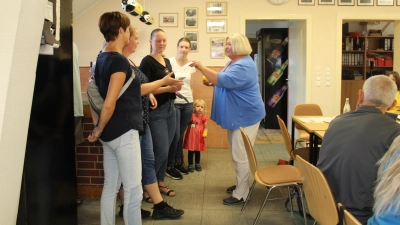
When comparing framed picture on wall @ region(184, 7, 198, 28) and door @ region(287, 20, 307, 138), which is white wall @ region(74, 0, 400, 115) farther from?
door @ region(287, 20, 307, 138)

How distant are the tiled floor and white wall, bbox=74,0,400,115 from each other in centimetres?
172

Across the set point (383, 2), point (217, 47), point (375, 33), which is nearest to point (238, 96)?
point (217, 47)

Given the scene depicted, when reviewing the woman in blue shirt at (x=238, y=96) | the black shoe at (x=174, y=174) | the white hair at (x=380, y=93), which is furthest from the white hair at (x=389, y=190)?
the black shoe at (x=174, y=174)

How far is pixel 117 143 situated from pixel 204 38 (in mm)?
3775

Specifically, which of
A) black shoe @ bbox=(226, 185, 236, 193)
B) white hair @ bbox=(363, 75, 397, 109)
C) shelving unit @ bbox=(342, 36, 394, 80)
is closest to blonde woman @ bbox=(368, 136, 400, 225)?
white hair @ bbox=(363, 75, 397, 109)

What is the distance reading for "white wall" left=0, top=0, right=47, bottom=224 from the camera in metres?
1.16

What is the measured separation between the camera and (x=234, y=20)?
18.5 feet

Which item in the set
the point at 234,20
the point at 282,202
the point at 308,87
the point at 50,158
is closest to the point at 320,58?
the point at 308,87

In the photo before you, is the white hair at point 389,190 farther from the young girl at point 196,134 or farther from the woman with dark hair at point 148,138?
the young girl at point 196,134

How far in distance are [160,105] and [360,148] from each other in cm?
172

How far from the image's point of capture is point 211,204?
132 inches

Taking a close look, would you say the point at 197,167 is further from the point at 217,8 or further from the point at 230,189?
the point at 217,8

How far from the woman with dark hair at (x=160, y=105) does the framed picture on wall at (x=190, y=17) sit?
2.43 meters

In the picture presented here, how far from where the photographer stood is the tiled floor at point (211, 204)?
2.98 m
